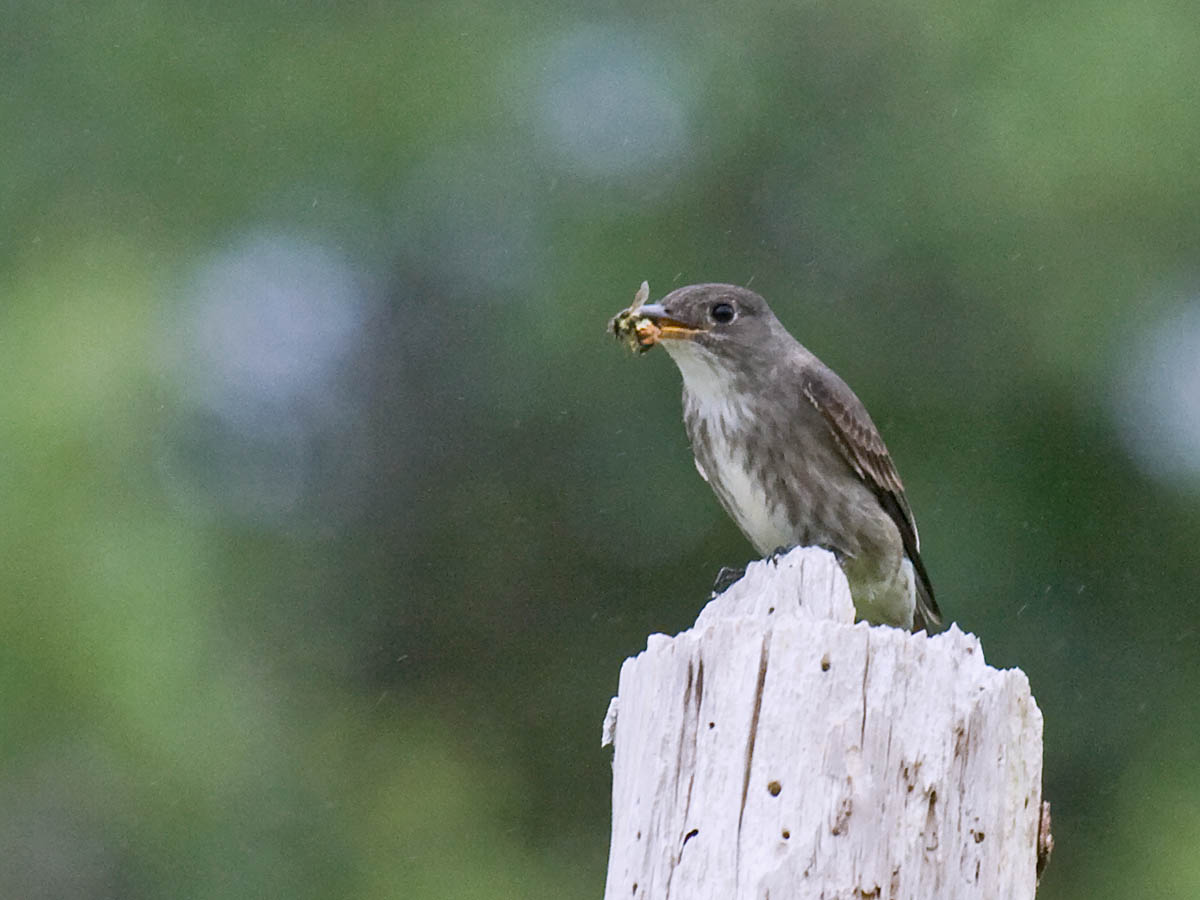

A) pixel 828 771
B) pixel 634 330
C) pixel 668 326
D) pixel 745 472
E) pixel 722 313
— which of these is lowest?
pixel 828 771

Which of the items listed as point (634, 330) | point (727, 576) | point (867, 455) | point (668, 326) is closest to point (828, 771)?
point (727, 576)

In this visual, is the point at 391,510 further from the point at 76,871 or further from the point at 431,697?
the point at 76,871

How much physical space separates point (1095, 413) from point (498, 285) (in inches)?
88.6

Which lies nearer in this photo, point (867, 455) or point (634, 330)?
point (634, 330)

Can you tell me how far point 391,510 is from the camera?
7590mm

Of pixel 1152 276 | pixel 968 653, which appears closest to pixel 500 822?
pixel 1152 276

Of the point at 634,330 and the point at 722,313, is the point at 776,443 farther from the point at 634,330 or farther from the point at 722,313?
the point at 634,330

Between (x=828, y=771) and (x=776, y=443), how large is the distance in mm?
2477

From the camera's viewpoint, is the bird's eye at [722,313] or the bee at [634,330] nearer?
the bee at [634,330]

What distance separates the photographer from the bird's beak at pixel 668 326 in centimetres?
529

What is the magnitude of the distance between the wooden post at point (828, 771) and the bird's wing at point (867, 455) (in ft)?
7.83

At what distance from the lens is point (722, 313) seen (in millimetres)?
5434

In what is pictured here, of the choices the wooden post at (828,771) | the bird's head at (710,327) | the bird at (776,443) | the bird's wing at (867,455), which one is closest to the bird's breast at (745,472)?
the bird at (776,443)

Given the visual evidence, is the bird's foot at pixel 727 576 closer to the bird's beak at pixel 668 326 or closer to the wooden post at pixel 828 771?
the bird's beak at pixel 668 326
